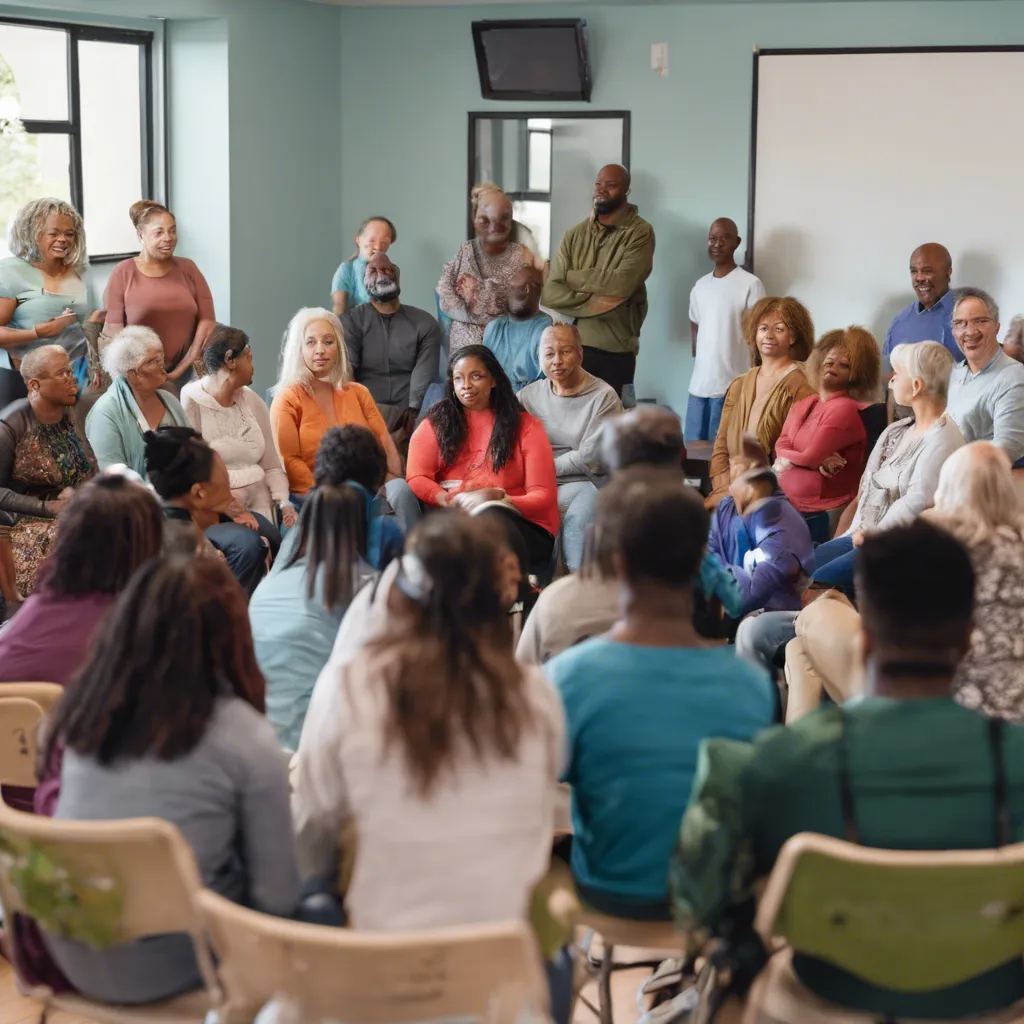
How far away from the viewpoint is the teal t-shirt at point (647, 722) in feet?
6.60

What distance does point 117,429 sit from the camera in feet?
14.9

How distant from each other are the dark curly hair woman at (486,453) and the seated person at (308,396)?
0.73 feet

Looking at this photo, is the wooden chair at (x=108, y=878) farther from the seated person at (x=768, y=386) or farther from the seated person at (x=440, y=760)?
the seated person at (x=768, y=386)

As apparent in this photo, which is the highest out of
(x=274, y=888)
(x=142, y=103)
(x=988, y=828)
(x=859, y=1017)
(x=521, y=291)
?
(x=142, y=103)

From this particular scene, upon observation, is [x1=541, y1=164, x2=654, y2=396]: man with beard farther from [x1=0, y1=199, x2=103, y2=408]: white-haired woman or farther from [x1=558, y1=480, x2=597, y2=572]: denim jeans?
[x1=0, y1=199, x2=103, y2=408]: white-haired woman

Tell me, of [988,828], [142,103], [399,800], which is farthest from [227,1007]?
[142,103]

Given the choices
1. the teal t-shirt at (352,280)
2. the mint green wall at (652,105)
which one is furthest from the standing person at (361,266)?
the mint green wall at (652,105)

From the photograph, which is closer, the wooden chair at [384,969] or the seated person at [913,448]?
the wooden chair at [384,969]

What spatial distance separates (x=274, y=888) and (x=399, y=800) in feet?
0.93

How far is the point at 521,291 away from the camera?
6055 mm

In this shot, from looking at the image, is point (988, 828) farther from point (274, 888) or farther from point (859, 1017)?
point (274, 888)

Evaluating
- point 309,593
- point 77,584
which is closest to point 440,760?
point 77,584

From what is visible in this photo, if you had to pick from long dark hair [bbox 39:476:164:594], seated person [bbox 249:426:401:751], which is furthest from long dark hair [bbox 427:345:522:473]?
long dark hair [bbox 39:476:164:594]

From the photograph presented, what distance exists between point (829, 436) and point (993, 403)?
547 millimetres
